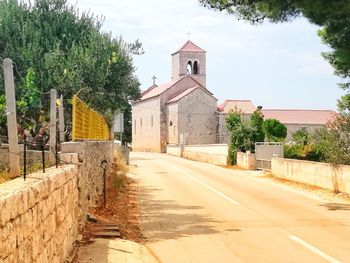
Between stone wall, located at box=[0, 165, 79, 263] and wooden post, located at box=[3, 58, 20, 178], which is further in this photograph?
wooden post, located at box=[3, 58, 20, 178]

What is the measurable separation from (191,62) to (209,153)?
4637cm

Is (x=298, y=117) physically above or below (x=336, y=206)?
above

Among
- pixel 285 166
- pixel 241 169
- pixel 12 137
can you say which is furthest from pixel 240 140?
pixel 12 137

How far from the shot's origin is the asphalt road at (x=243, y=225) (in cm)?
984

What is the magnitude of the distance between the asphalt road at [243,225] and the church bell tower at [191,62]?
227ft

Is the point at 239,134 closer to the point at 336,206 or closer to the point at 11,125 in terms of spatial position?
the point at 336,206

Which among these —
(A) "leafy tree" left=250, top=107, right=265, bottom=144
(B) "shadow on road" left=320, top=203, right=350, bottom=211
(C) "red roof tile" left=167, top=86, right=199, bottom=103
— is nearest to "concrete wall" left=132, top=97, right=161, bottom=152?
(C) "red roof tile" left=167, top=86, right=199, bottom=103

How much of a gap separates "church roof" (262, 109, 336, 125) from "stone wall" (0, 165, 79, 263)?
71.6m

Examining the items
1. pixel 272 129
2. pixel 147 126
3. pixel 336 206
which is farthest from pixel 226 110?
pixel 336 206

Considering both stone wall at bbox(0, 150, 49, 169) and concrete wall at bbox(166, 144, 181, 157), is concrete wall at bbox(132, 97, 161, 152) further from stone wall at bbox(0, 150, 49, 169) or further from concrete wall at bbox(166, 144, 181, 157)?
stone wall at bbox(0, 150, 49, 169)

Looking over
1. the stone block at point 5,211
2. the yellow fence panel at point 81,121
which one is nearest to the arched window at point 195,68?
the yellow fence panel at point 81,121

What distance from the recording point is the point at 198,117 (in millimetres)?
76000

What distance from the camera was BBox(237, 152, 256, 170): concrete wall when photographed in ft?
115

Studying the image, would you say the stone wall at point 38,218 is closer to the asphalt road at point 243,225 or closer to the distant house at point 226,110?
the asphalt road at point 243,225
